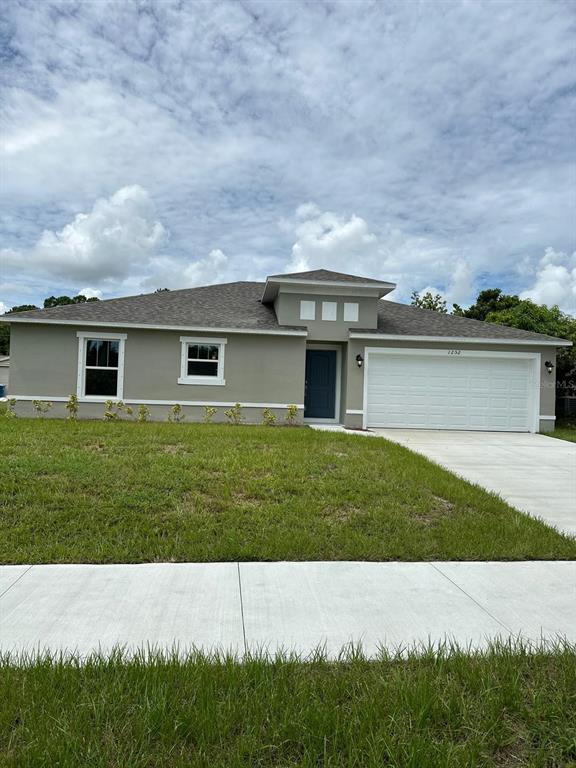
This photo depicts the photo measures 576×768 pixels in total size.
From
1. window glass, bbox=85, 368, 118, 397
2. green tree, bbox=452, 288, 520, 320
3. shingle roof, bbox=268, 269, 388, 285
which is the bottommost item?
window glass, bbox=85, 368, 118, 397

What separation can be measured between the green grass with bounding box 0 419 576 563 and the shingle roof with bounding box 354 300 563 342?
761 centimetres

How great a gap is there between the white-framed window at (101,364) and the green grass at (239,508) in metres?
6.23

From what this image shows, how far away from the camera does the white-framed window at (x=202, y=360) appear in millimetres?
15344

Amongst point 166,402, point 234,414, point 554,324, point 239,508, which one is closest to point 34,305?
point 166,402

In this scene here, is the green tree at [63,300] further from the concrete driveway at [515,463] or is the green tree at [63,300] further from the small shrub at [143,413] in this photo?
the concrete driveway at [515,463]

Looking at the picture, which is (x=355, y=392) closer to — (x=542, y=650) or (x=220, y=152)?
(x=220, y=152)

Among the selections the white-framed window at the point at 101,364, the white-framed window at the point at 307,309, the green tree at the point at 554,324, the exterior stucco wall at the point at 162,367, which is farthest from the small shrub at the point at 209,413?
the green tree at the point at 554,324

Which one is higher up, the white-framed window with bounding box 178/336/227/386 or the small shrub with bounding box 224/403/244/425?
the white-framed window with bounding box 178/336/227/386

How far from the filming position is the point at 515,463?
394 inches

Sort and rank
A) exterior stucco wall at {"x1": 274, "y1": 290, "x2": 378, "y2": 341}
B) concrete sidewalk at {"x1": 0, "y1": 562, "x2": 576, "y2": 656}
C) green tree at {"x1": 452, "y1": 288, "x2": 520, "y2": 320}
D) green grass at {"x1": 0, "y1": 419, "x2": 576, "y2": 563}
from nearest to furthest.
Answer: concrete sidewalk at {"x1": 0, "y1": 562, "x2": 576, "y2": 656}
green grass at {"x1": 0, "y1": 419, "x2": 576, "y2": 563}
exterior stucco wall at {"x1": 274, "y1": 290, "x2": 378, "y2": 341}
green tree at {"x1": 452, "y1": 288, "x2": 520, "y2": 320}

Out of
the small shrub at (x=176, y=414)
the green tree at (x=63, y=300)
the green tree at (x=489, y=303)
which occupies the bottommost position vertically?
the small shrub at (x=176, y=414)

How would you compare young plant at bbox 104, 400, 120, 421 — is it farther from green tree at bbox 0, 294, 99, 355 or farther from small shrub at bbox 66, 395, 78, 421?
green tree at bbox 0, 294, 99, 355

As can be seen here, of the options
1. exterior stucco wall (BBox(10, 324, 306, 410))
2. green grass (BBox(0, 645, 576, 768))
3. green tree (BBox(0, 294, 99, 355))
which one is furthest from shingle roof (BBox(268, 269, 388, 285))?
green tree (BBox(0, 294, 99, 355))

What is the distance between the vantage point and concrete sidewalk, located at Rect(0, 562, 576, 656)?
10.8ft
